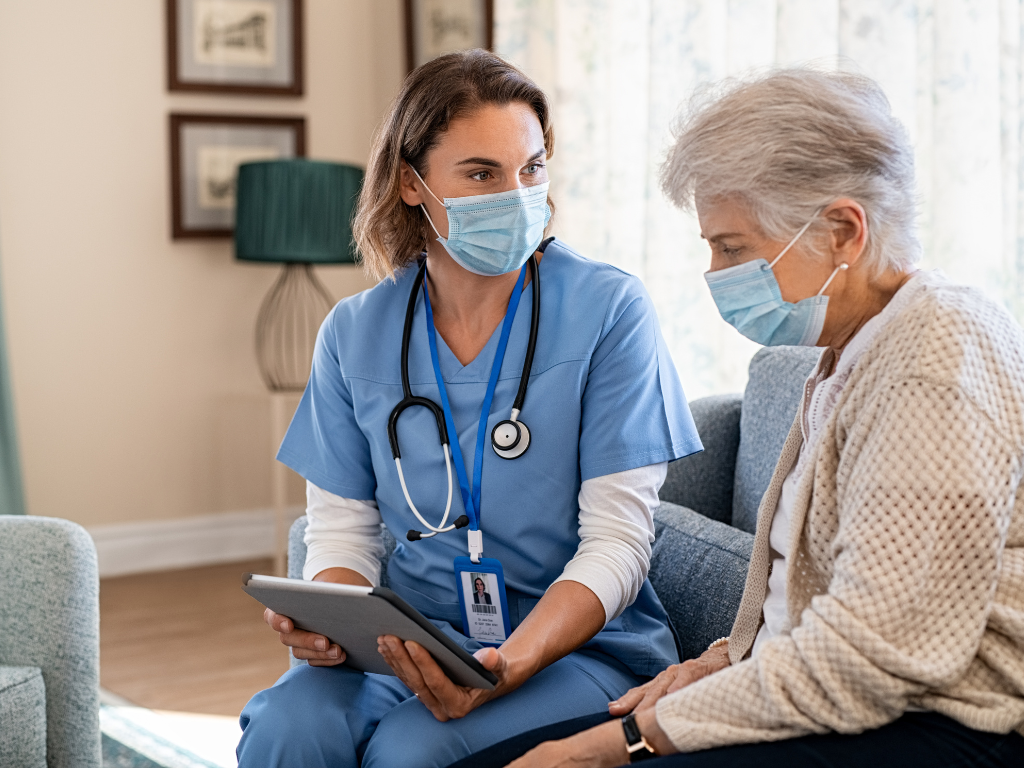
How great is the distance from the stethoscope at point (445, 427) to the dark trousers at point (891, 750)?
54 centimetres

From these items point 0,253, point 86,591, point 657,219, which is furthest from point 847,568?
point 0,253

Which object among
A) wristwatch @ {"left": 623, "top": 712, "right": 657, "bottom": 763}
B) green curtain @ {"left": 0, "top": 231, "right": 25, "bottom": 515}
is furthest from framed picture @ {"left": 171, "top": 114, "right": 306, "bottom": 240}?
wristwatch @ {"left": 623, "top": 712, "right": 657, "bottom": 763}

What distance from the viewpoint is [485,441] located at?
144 centimetres

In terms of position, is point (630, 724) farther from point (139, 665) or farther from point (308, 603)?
point (139, 665)

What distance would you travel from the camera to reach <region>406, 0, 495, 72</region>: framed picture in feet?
11.8

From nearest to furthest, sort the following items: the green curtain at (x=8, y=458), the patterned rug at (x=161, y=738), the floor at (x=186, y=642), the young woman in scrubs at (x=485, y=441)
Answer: the young woman in scrubs at (x=485, y=441)
the patterned rug at (x=161, y=738)
the floor at (x=186, y=642)
the green curtain at (x=8, y=458)

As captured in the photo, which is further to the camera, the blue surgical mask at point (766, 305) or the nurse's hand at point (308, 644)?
the nurse's hand at point (308, 644)

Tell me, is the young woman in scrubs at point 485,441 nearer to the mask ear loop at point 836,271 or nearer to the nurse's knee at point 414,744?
the nurse's knee at point 414,744

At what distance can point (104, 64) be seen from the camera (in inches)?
140

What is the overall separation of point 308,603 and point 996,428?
2.40 ft

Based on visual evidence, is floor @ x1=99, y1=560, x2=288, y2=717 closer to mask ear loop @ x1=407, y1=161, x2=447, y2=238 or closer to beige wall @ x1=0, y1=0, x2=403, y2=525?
beige wall @ x1=0, y1=0, x2=403, y2=525

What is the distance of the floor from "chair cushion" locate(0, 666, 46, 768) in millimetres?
912

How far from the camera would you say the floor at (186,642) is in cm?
265

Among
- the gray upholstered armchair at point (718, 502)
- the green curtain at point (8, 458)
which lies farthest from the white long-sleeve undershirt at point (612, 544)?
the green curtain at point (8, 458)
